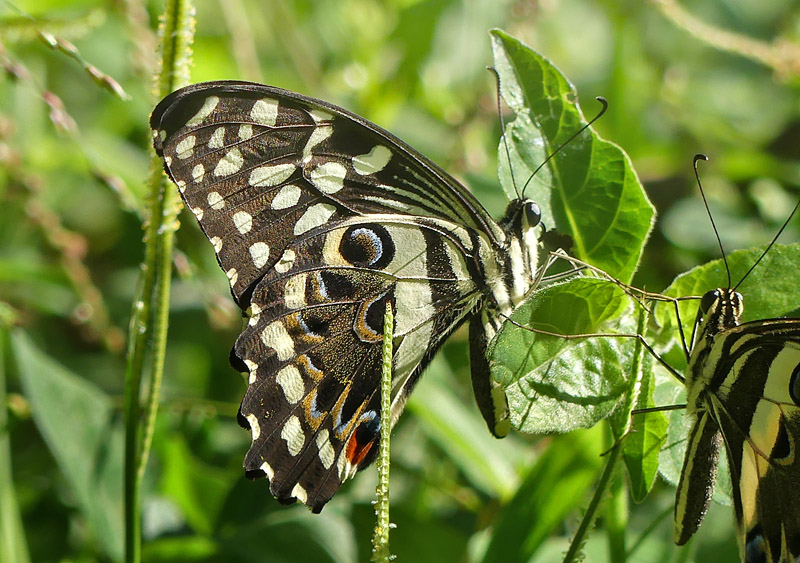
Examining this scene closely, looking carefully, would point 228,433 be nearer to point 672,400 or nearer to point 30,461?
point 30,461

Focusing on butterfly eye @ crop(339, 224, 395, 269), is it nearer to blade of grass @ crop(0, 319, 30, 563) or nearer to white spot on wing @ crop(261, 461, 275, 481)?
white spot on wing @ crop(261, 461, 275, 481)

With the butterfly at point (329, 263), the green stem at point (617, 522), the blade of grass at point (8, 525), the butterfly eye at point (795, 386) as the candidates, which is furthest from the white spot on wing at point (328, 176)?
the butterfly eye at point (795, 386)

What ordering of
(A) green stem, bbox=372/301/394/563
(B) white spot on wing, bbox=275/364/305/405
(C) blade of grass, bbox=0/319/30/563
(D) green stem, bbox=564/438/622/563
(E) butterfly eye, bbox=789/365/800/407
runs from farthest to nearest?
(B) white spot on wing, bbox=275/364/305/405, (C) blade of grass, bbox=0/319/30/563, (E) butterfly eye, bbox=789/365/800/407, (D) green stem, bbox=564/438/622/563, (A) green stem, bbox=372/301/394/563

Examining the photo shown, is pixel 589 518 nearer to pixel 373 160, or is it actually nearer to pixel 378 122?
pixel 373 160

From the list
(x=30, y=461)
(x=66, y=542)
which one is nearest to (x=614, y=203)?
(x=66, y=542)

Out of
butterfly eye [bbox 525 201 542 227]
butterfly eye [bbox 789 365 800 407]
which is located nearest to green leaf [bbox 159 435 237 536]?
butterfly eye [bbox 525 201 542 227]

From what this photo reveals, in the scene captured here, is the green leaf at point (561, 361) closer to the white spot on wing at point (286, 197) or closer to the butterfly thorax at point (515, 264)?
the butterfly thorax at point (515, 264)

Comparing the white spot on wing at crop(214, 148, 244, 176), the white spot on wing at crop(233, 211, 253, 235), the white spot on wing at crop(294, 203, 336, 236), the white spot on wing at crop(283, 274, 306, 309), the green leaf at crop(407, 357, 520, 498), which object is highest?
the white spot on wing at crop(214, 148, 244, 176)
